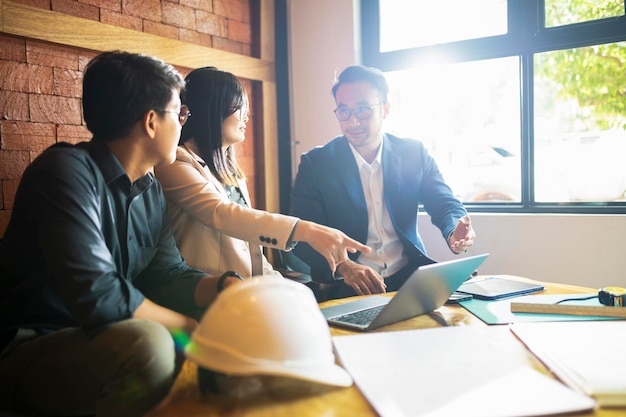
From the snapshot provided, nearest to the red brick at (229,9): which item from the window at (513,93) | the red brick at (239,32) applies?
the red brick at (239,32)

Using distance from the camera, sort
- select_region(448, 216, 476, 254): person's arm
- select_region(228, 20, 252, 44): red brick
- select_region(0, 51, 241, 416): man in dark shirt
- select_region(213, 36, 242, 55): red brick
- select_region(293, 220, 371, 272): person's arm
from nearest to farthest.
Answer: select_region(0, 51, 241, 416): man in dark shirt → select_region(293, 220, 371, 272): person's arm → select_region(448, 216, 476, 254): person's arm → select_region(213, 36, 242, 55): red brick → select_region(228, 20, 252, 44): red brick

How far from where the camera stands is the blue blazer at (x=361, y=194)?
241 cm

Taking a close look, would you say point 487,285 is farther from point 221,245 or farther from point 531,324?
point 221,245

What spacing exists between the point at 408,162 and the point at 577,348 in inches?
64.8

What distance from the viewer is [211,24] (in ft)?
10.1

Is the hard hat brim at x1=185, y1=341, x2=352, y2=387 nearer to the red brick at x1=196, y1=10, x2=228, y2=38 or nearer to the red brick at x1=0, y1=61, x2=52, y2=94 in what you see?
the red brick at x1=0, y1=61, x2=52, y2=94

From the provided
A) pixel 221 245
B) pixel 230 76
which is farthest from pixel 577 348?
pixel 230 76

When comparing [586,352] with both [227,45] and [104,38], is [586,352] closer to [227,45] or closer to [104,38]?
[104,38]

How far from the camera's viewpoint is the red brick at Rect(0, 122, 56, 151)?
2105 millimetres

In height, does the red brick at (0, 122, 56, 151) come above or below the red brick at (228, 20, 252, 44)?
below

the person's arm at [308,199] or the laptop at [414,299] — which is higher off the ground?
the person's arm at [308,199]

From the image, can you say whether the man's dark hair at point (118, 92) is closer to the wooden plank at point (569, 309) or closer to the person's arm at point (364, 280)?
the person's arm at point (364, 280)

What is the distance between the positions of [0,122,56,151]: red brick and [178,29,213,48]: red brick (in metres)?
0.95

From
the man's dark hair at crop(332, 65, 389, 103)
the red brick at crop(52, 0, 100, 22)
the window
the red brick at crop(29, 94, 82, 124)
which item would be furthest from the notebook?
the red brick at crop(52, 0, 100, 22)
